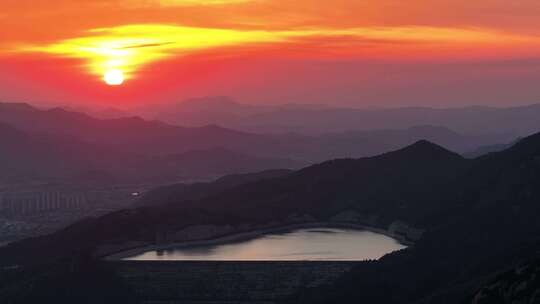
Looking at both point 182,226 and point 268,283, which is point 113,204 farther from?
point 268,283

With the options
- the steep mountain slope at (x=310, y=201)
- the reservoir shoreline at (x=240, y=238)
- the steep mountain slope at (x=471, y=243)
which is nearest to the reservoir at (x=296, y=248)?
the reservoir shoreline at (x=240, y=238)

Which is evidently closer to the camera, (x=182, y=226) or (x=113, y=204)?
(x=182, y=226)

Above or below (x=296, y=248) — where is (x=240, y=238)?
above

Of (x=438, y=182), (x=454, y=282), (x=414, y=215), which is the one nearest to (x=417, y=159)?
(x=438, y=182)

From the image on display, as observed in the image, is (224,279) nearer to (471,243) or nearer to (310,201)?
(471,243)

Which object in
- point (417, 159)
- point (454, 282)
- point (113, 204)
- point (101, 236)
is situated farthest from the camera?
point (113, 204)

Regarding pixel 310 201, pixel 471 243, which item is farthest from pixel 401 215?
pixel 471 243

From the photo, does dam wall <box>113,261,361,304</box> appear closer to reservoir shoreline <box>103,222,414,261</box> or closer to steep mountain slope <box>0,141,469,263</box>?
reservoir shoreline <box>103,222,414,261</box>
